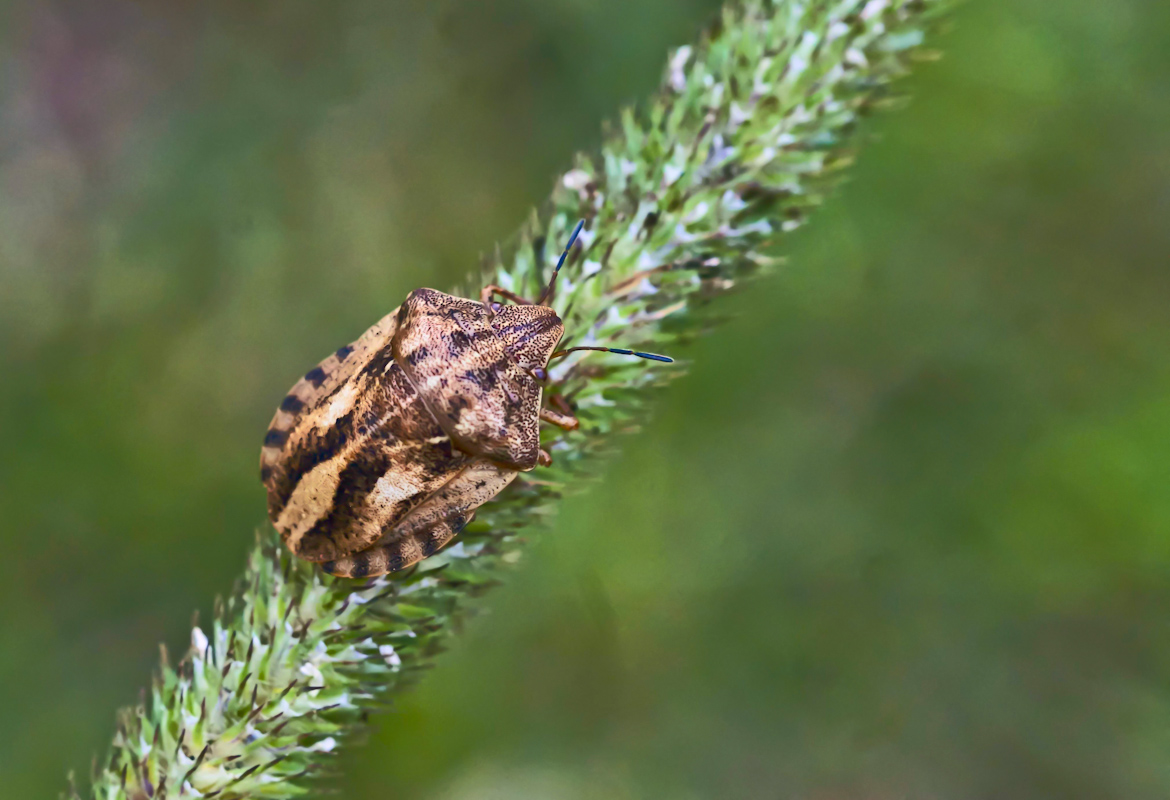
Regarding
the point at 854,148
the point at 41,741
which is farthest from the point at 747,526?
the point at 41,741

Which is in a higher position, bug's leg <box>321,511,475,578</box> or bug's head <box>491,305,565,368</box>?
bug's head <box>491,305,565,368</box>

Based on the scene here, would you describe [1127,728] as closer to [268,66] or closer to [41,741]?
[41,741]

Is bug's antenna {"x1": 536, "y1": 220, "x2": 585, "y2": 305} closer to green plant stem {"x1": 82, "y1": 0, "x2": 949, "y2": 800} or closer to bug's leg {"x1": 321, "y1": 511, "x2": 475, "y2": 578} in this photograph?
green plant stem {"x1": 82, "y1": 0, "x2": 949, "y2": 800}

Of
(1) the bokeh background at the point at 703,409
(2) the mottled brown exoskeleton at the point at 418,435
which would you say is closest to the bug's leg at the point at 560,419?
(2) the mottled brown exoskeleton at the point at 418,435

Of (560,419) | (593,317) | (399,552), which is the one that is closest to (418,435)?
(399,552)

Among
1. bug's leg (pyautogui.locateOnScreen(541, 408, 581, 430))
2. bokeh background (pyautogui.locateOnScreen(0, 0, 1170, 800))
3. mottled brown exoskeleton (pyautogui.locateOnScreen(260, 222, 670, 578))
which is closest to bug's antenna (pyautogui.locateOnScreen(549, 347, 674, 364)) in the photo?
mottled brown exoskeleton (pyautogui.locateOnScreen(260, 222, 670, 578))

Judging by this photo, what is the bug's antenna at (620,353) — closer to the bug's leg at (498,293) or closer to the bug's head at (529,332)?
the bug's head at (529,332)
